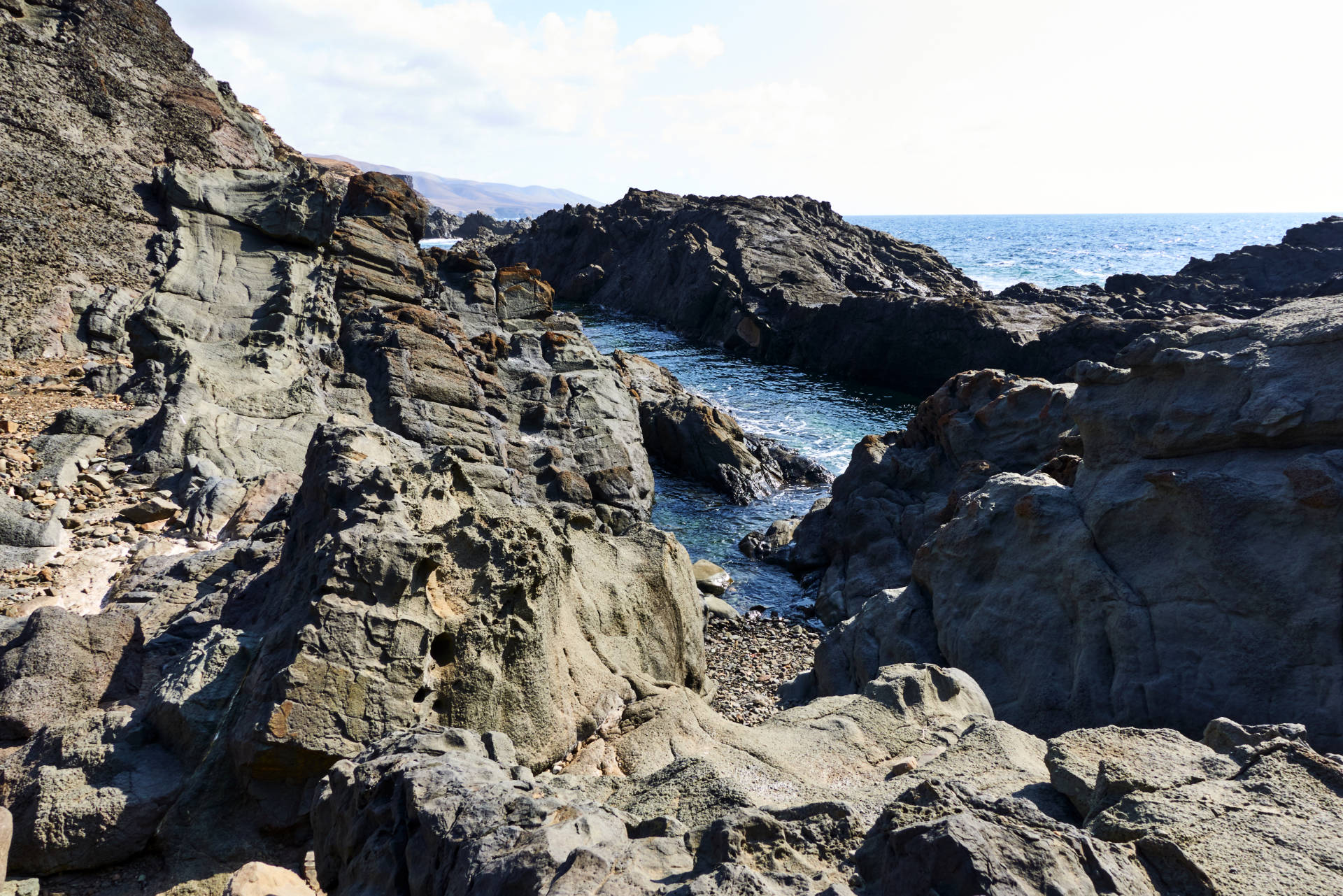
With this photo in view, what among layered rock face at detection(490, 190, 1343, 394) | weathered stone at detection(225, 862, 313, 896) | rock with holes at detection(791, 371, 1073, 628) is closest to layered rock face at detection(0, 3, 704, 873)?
weathered stone at detection(225, 862, 313, 896)

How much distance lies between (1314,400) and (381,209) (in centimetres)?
2928

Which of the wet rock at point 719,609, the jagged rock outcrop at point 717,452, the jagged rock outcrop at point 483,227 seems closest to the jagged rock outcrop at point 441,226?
the jagged rock outcrop at point 483,227

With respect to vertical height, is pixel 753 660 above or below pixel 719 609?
below

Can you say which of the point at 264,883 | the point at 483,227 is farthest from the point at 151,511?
the point at 483,227

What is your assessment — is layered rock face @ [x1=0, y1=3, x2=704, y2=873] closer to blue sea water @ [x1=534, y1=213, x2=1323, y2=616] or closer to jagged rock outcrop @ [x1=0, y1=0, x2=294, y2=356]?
jagged rock outcrop @ [x1=0, y1=0, x2=294, y2=356]

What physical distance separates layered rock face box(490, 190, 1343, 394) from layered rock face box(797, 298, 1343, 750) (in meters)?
24.4

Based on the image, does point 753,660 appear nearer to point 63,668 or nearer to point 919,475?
point 919,475

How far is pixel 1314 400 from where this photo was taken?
9367mm

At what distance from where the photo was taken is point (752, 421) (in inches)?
1629

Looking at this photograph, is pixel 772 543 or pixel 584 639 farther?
pixel 772 543

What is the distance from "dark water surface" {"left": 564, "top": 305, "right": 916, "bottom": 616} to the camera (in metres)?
24.7

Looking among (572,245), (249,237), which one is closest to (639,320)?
(572,245)

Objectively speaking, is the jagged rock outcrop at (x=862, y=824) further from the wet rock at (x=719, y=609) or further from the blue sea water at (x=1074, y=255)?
the blue sea water at (x=1074, y=255)

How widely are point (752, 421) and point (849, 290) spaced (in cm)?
2896
